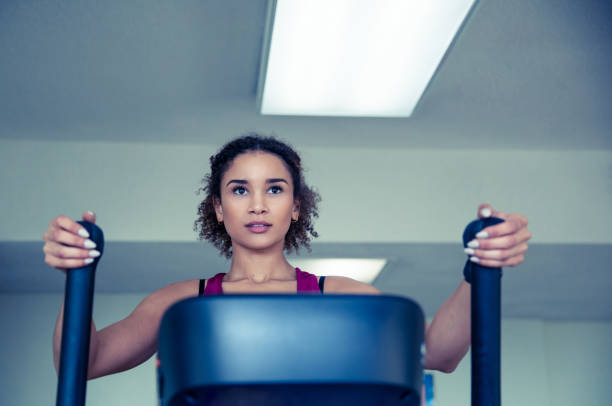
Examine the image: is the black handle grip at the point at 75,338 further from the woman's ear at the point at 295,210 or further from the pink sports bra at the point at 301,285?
the woman's ear at the point at 295,210

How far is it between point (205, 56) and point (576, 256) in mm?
2283

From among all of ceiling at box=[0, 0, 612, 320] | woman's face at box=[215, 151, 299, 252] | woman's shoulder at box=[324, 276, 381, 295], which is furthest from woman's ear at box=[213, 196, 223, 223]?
ceiling at box=[0, 0, 612, 320]

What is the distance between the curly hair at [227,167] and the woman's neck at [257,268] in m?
0.15

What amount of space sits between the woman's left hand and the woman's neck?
0.49 meters

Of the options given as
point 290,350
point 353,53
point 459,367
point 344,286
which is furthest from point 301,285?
point 459,367

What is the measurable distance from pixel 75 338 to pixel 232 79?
223cm

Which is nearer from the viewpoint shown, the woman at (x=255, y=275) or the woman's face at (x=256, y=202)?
the woman at (x=255, y=275)

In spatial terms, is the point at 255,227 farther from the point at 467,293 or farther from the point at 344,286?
the point at 467,293

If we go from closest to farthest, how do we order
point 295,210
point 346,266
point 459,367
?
point 295,210
point 346,266
point 459,367

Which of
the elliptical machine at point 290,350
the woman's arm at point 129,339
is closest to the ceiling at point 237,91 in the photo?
the woman's arm at point 129,339

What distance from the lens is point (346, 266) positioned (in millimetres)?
→ 4141

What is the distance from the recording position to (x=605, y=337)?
574cm

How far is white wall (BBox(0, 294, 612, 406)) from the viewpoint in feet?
15.5

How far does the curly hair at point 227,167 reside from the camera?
4.50 ft
